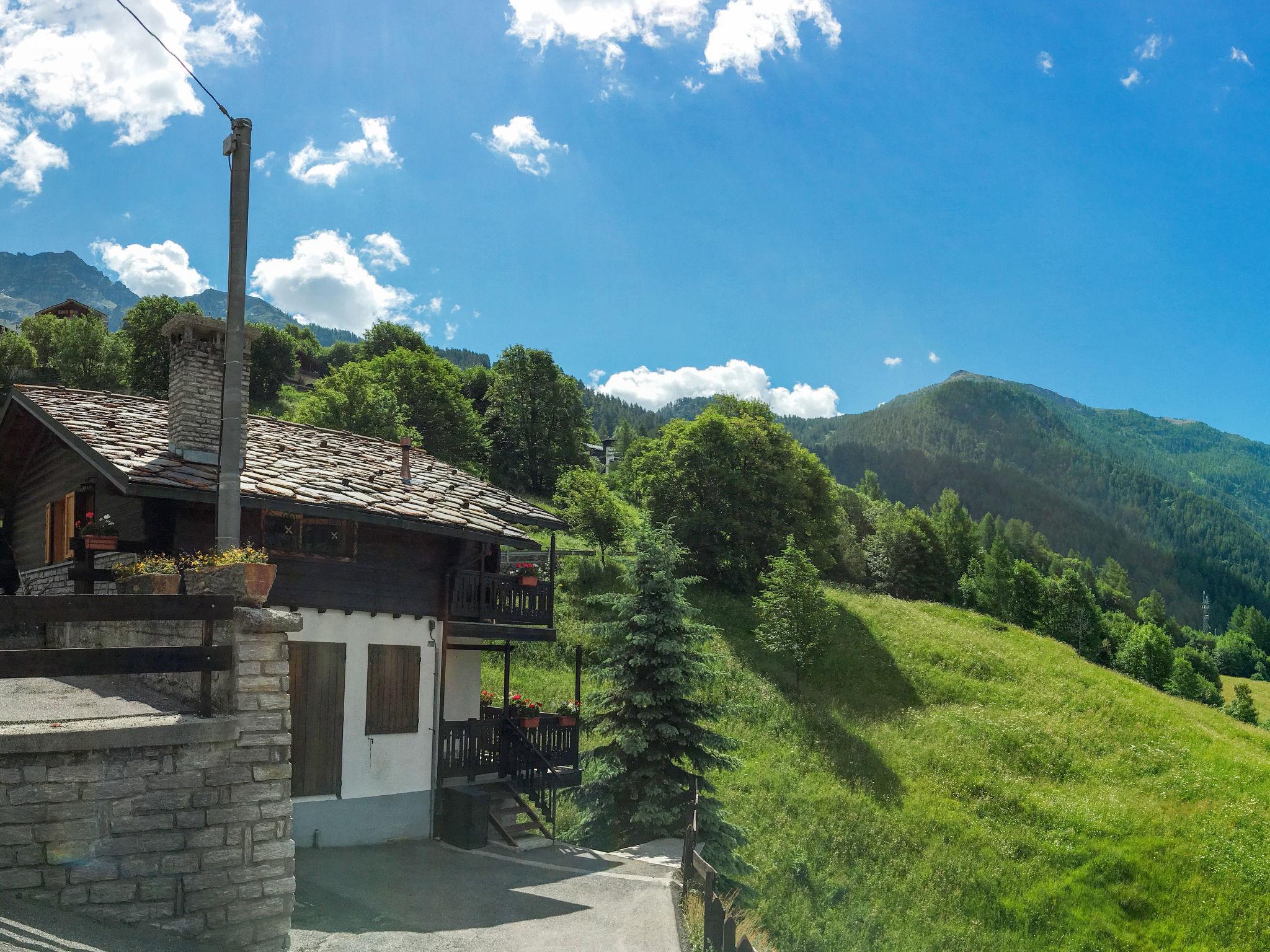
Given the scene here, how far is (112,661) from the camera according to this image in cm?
689

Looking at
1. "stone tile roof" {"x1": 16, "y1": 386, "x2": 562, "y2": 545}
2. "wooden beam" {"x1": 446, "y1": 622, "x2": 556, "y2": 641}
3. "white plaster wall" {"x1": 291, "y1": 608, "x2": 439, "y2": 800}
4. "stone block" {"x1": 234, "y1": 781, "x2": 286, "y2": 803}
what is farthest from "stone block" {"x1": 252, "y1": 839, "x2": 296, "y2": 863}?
"wooden beam" {"x1": 446, "y1": 622, "x2": 556, "y2": 641}

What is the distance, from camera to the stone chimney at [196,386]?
14.0m

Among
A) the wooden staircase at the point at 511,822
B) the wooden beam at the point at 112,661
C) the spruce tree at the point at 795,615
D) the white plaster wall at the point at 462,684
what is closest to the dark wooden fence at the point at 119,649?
the wooden beam at the point at 112,661

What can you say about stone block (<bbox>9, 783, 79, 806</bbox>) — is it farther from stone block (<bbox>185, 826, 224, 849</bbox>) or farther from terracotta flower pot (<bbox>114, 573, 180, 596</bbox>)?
terracotta flower pot (<bbox>114, 573, 180, 596</bbox>)

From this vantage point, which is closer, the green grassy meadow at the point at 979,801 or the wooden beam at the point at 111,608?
the wooden beam at the point at 111,608

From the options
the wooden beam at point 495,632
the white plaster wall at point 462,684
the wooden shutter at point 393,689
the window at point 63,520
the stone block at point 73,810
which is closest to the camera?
the stone block at point 73,810

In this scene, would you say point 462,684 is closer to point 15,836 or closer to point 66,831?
point 66,831

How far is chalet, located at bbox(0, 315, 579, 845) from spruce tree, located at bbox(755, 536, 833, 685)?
1705cm

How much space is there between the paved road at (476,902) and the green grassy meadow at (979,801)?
210 inches

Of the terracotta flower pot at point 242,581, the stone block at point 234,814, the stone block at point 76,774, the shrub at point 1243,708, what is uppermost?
the terracotta flower pot at point 242,581

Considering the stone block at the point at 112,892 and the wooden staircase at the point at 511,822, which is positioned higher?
the stone block at the point at 112,892

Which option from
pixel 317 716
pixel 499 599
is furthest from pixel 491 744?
pixel 317 716

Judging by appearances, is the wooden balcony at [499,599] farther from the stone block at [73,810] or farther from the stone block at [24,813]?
the stone block at [24,813]

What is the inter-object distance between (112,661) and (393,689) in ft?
28.6
